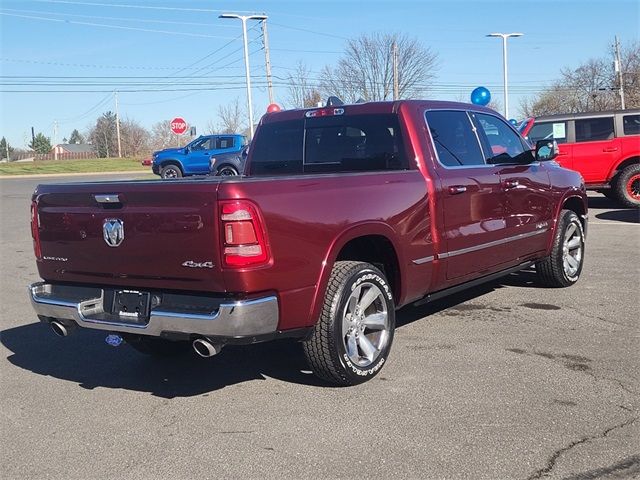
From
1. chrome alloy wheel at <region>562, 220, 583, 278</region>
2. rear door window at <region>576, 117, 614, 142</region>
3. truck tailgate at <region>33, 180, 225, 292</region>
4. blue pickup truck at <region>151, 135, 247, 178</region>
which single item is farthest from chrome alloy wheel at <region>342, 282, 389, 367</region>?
blue pickup truck at <region>151, 135, 247, 178</region>

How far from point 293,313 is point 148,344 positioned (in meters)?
1.73

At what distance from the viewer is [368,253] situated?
482 centimetres

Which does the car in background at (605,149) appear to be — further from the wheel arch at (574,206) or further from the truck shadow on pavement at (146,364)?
the truck shadow on pavement at (146,364)

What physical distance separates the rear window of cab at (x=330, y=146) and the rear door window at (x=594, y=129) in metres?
10.3

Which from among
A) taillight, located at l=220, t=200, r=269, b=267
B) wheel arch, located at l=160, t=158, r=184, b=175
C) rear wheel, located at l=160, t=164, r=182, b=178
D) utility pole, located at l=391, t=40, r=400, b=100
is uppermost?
utility pole, located at l=391, t=40, r=400, b=100

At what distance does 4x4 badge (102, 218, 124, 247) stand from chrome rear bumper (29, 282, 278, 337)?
352 mm

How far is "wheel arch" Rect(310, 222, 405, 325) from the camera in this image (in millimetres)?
4043

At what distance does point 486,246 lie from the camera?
219 inches

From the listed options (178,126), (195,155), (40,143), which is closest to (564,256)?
(195,155)

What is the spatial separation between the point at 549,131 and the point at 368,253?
1096 centimetres

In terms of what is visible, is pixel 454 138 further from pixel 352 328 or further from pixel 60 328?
pixel 60 328

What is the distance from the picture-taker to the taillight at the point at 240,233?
140 inches

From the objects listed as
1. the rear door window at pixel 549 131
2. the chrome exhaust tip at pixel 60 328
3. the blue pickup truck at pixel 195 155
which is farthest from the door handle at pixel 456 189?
the blue pickup truck at pixel 195 155

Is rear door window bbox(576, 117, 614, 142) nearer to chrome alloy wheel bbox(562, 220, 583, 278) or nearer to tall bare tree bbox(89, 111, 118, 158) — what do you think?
chrome alloy wheel bbox(562, 220, 583, 278)
